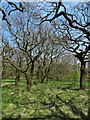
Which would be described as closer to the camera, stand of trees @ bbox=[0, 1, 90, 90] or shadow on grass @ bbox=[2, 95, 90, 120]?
shadow on grass @ bbox=[2, 95, 90, 120]

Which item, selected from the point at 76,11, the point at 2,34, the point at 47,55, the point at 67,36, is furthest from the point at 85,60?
the point at 47,55

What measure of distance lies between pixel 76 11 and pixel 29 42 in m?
2.44

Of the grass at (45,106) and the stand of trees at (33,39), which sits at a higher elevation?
the stand of trees at (33,39)

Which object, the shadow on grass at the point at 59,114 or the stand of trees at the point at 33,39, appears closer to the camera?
the shadow on grass at the point at 59,114

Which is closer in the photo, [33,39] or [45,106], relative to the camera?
[45,106]

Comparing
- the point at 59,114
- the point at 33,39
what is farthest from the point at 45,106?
the point at 33,39

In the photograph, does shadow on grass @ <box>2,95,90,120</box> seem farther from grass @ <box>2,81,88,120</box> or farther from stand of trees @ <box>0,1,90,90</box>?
stand of trees @ <box>0,1,90,90</box>

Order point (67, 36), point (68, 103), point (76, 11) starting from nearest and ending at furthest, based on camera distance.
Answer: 1. point (68, 103)
2. point (76, 11)
3. point (67, 36)

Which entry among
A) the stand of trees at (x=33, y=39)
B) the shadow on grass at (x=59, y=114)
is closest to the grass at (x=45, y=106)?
the shadow on grass at (x=59, y=114)

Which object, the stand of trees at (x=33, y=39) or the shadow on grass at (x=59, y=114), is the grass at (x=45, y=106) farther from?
the stand of trees at (x=33, y=39)

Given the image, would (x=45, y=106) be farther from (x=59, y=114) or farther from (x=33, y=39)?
(x=33, y=39)

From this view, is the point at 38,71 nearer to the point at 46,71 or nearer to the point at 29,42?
the point at 46,71

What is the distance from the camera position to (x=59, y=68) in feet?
34.0

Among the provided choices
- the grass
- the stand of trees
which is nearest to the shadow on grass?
the grass
